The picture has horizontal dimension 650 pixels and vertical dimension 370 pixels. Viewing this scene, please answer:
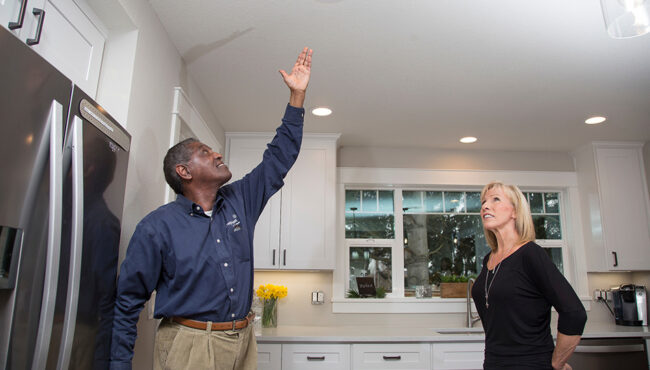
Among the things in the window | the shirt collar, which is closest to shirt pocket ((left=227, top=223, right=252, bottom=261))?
the shirt collar

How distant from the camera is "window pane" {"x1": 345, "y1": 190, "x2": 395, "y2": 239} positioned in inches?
156

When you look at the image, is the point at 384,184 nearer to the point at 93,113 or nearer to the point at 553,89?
the point at 553,89

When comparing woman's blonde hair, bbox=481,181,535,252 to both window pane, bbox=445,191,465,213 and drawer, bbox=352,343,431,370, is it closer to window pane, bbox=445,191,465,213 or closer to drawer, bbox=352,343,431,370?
drawer, bbox=352,343,431,370

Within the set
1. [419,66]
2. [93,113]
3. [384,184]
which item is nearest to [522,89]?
[419,66]

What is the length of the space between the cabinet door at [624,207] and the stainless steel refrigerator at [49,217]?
393 centimetres

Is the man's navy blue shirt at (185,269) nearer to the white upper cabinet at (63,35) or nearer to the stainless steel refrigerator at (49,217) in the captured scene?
the stainless steel refrigerator at (49,217)

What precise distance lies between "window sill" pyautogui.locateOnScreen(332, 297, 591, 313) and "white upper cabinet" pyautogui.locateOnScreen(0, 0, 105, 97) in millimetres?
2618

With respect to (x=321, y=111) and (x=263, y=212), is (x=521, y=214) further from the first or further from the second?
(x=263, y=212)

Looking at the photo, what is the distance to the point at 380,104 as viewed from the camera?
3.06 meters

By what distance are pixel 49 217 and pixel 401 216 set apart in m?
3.31

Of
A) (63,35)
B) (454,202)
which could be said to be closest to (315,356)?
(454,202)

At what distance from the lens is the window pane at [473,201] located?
4117 millimetres

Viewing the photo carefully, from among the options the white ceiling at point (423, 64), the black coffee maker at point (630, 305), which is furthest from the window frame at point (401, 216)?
the white ceiling at point (423, 64)

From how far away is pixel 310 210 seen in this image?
3514mm
